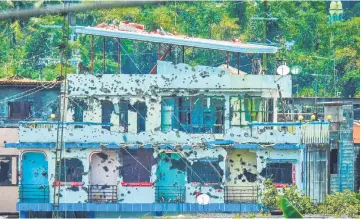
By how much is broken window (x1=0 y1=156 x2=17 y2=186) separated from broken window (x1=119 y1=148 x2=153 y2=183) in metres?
2.88

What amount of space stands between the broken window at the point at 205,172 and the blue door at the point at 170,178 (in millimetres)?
210

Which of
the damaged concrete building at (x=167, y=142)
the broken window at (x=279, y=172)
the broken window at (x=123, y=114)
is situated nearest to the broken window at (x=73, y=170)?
the damaged concrete building at (x=167, y=142)

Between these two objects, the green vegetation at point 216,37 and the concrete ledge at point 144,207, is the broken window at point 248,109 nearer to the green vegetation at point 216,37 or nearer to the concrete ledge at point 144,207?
the concrete ledge at point 144,207

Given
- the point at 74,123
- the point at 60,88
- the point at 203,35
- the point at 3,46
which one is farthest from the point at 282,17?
the point at 74,123

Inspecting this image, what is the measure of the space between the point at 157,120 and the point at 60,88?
393 centimetres

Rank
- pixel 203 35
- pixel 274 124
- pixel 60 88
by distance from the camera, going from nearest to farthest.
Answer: pixel 274 124, pixel 60 88, pixel 203 35

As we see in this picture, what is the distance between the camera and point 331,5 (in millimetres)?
70688

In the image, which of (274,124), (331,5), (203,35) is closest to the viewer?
(274,124)

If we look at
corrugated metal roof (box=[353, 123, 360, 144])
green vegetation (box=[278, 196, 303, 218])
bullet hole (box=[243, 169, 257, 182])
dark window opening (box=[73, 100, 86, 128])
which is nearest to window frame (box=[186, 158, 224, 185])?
bullet hole (box=[243, 169, 257, 182])

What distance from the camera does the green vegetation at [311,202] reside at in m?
31.2

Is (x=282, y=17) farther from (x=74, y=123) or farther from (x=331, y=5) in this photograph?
(x=74, y=123)

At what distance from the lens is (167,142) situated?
3503cm

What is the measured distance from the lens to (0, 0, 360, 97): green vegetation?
54250 millimetres

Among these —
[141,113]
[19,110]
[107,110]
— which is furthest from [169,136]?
[19,110]
